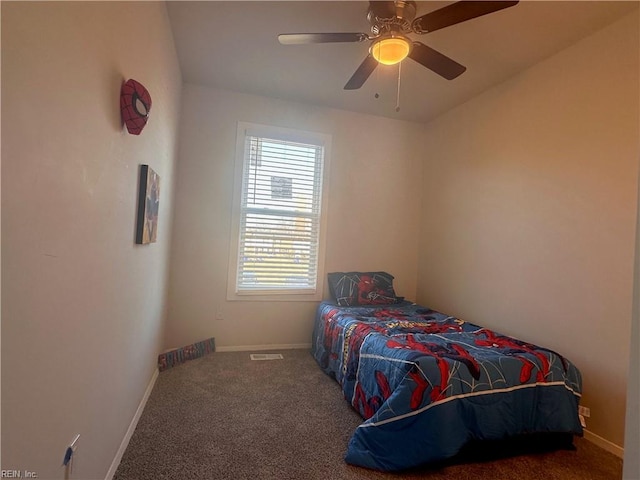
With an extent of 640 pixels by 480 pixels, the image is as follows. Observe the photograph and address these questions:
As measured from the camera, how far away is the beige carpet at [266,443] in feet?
5.70

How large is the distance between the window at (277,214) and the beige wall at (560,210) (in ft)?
5.01

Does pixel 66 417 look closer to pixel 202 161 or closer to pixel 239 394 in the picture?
pixel 239 394

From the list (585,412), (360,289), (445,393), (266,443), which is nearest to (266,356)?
(360,289)

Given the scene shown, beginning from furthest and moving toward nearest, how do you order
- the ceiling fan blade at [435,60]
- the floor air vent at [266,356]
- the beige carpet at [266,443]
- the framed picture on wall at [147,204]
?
the floor air vent at [266,356] → the ceiling fan blade at [435,60] → the framed picture on wall at [147,204] → the beige carpet at [266,443]

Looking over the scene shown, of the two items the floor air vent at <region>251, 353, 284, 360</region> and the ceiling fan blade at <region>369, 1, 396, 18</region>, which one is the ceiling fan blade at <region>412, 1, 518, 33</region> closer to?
the ceiling fan blade at <region>369, 1, 396, 18</region>

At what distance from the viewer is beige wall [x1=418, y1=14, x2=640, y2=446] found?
2.08 metres

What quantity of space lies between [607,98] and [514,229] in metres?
1.08

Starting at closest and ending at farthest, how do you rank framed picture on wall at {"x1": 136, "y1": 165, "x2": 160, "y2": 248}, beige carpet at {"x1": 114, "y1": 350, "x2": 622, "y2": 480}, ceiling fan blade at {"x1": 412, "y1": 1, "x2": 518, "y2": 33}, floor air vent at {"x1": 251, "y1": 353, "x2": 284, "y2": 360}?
ceiling fan blade at {"x1": 412, "y1": 1, "x2": 518, "y2": 33} → beige carpet at {"x1": 114, "y1": 350, "x2": 622, "y2": 480} → framed picture on wall at {"x1": 136, "y1": 165, "x2": 160, "y2": 248} → floor air vent at {"x1": 251, "y1": 353, "x2": 284, "y2": 360}

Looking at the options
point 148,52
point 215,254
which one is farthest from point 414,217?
point 148,52

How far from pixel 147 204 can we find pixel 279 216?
5.82ft

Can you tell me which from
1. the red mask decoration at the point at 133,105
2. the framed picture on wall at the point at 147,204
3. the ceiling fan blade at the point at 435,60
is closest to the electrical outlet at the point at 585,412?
the ceiling fan blade at the point at 435,60

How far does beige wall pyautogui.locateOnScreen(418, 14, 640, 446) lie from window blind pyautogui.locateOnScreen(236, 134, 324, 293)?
1548 mm

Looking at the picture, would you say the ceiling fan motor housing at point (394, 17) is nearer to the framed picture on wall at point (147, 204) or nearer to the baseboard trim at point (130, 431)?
the framed picture on wall at point (147, 204)

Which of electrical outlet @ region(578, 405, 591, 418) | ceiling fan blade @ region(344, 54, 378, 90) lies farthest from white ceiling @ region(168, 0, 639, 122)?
electrical outlet @ region(578, 405, 591, 418)
